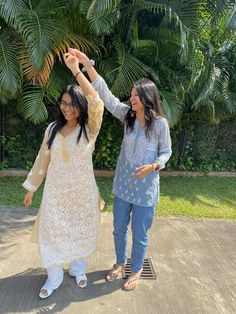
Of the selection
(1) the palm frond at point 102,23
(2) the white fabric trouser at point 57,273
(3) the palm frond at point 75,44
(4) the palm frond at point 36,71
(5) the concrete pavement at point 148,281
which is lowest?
(5) the concrete pavement at point 148,281

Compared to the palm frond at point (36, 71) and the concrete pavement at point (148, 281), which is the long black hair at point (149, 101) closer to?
the concrete pavement at point (148, 281)

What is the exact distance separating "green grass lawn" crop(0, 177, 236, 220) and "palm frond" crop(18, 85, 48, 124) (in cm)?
107

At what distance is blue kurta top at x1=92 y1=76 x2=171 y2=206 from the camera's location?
258 centimetres

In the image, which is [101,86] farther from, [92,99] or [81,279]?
[81,279]

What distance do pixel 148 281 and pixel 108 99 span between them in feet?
5.41

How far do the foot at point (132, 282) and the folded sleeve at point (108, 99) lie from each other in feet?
4.45

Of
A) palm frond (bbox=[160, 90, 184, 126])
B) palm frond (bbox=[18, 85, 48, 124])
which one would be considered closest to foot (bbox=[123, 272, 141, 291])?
palm frond (bbox=[160, 90, 184, 126])

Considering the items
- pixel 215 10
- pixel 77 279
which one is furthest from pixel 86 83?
pixel 215 10

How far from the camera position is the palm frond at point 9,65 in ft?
14.4

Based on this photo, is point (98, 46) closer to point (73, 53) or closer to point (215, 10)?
point (215, 10)

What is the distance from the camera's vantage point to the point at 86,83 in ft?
7.79

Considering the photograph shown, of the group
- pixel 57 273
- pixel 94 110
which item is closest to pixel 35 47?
pixel 94 110

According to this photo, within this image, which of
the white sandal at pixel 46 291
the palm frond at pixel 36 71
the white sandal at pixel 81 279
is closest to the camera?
the white sandal at pixel 46 291

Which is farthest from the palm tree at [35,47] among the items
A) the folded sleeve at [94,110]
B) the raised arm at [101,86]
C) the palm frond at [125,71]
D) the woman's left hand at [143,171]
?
the woman's left hand at [143,171]
